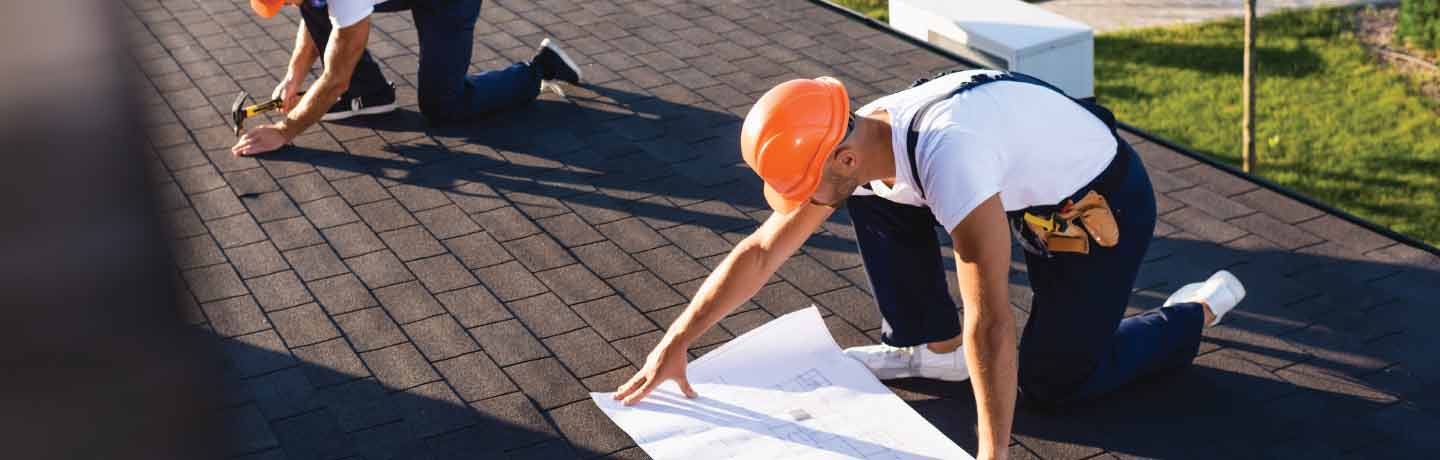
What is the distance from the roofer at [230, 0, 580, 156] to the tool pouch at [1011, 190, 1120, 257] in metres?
2.87

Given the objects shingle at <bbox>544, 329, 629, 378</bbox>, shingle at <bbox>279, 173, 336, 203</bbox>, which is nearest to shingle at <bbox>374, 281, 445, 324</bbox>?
shingle at <bbox>544, 329, 629, 378</bbox>

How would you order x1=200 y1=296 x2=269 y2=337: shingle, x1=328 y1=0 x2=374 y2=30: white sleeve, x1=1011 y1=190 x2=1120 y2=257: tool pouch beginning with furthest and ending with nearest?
1. x1=328 y1=0 x2=374 y2=30: white sleeve
2. x1=200 y1=296 x2=269 y2=337: shingle
3. x1=1011 y1=190 x2=1120 y2=257: tool pouch

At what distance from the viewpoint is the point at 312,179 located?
5.41 m

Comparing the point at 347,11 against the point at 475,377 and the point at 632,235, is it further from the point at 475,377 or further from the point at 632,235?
the point at 475,377

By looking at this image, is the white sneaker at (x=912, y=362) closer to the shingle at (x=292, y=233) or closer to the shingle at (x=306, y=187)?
the shingle at (x=292, y=233)

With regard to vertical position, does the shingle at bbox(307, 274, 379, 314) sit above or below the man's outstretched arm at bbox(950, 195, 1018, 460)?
below

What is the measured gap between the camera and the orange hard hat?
8.90 ft

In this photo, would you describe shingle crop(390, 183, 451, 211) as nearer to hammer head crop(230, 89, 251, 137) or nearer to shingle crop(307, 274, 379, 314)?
shingle crop(307, 274, 379, 314)

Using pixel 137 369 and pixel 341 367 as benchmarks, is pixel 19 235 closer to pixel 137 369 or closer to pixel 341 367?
pixel 137 369

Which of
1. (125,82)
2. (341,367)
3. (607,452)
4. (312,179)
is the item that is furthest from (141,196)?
(312,179)

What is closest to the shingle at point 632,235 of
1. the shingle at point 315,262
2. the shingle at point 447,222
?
the shingle at point 447,222

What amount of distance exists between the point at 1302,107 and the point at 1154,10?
5.46ft

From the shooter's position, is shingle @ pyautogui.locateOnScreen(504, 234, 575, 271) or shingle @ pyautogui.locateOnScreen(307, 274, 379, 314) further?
shingle @ pyautogui.locateOnScreen(504, 234, 575, 271)

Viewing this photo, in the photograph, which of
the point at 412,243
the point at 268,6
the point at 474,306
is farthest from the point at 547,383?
the point at 268,6
